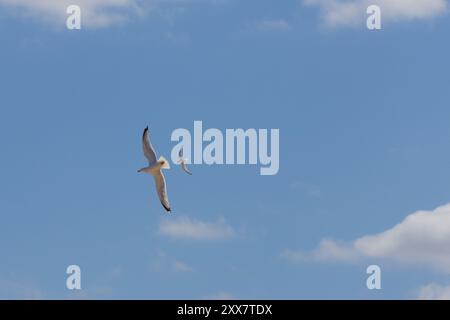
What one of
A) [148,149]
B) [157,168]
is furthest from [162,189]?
[148,149]

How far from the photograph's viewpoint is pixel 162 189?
145 feet

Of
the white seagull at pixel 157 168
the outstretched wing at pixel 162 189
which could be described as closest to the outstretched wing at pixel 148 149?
the white seagull at pixel 157 168

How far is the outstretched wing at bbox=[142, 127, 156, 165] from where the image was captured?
42.7 meters

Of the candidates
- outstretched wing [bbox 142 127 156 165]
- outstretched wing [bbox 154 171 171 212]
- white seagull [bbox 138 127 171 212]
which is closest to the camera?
outstretched wing [bbox 142 127 156 165]

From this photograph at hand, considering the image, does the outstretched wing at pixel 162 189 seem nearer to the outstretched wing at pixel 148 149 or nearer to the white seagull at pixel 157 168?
the white seagull at pixel 157 168

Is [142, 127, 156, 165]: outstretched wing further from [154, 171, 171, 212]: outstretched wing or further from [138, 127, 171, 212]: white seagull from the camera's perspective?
[154, 171, 171, 212]: outstretched wing

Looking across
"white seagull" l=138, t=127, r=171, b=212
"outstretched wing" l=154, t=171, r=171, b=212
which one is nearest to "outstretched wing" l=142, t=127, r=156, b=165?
"white seagull" l=138, t=127, r=171, b=212

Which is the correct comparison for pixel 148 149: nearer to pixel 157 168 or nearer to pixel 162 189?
pixel 157 168

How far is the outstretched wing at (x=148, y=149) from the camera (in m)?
42.7
